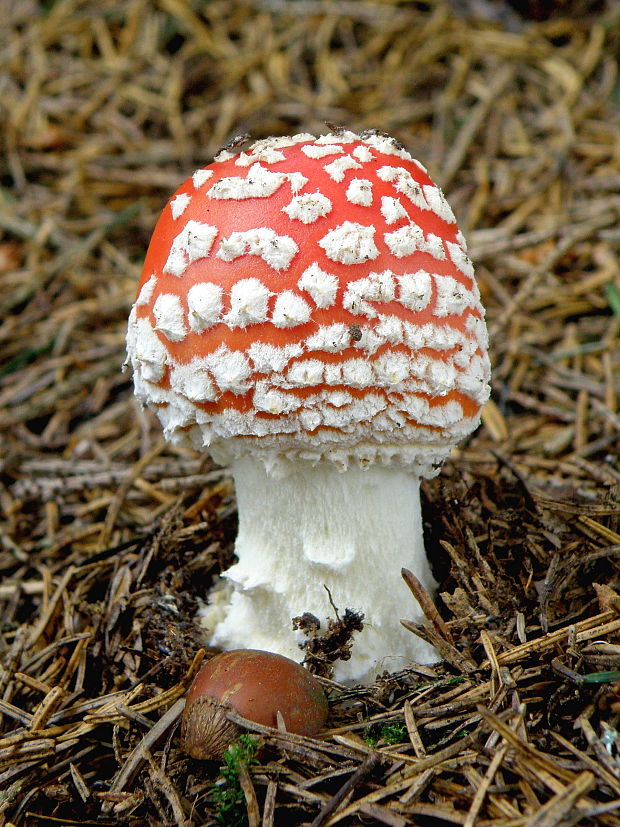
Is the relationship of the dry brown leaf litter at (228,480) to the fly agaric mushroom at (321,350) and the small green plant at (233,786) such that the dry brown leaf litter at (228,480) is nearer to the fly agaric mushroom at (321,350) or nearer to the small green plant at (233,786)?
the small green plant at (233,786)

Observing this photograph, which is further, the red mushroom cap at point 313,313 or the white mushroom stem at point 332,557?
the white mushroom stem at point 332,557

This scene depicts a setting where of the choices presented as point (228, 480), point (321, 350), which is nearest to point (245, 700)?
point (321, 350)

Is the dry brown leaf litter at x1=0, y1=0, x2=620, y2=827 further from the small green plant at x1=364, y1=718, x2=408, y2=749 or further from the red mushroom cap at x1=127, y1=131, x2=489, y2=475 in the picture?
the red mushroom cap at x1=127, y1=131, x2=489, y2=475

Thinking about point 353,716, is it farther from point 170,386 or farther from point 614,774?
point 170,386

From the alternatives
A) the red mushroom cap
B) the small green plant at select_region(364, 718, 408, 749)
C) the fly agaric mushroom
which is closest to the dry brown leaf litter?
the small green plant at select_region(364, 718, 408, 749)

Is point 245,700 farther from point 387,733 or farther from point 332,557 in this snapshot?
point 332,557

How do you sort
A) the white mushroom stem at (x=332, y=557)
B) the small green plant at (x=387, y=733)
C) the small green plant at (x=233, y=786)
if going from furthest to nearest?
the white mushroom stem at (x=332, y=557)
the small green plant at (x=387, y=733)
the small green plant at (x=233, y=786)

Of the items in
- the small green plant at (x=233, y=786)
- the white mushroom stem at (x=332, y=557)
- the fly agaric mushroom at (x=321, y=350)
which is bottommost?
the small green plant at (x=233, y=786)

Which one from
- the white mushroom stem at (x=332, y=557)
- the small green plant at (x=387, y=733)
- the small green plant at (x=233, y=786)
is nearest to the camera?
the small green plant at (x=233, y=786)

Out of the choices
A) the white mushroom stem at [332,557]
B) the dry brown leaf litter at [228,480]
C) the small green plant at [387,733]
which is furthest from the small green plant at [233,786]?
the white mushroom stem at [332,557]
